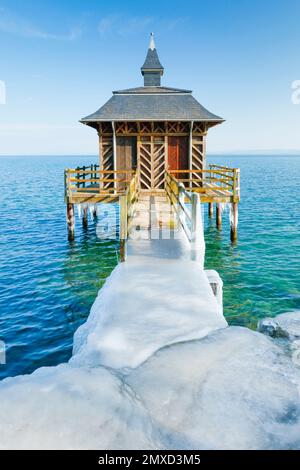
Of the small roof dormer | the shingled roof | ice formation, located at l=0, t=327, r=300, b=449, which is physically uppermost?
the small roof dormer

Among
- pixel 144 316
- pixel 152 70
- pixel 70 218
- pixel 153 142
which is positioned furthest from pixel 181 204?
pixel 152 70

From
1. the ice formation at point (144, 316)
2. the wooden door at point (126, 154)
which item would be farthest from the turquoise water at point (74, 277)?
the wooden door at point (126, 154)

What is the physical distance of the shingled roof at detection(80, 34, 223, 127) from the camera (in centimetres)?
1972

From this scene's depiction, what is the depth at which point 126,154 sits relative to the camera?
69.1 feet

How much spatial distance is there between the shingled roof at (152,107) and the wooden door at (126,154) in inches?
59.1

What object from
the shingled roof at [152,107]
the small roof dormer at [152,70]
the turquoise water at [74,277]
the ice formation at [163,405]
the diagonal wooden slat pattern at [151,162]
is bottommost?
the turquoise water at [74,277]

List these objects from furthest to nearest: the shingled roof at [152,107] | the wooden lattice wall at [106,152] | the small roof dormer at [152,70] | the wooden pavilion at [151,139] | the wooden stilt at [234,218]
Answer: the small roof dormer at [152,70] < the wooden lattice wall at [106,152] < the wooden pavilion at [151,139] < the shingled roof at [152,107] < the wooden stilt at [234,218]

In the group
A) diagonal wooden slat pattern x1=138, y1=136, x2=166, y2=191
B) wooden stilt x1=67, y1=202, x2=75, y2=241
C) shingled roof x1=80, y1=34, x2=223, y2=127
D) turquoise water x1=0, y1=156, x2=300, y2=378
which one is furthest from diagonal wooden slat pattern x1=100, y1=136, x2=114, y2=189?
turquoise water x1=0, y1=156, x2=300, y2=378

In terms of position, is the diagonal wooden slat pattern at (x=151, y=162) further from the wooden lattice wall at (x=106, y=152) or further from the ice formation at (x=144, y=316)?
the ice formation at (x=144, y=316)

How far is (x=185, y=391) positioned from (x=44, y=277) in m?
11.8

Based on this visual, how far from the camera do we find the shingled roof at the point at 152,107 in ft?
64.7

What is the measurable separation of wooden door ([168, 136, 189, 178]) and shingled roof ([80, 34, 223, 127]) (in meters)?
1.49

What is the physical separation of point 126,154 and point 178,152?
121 inches

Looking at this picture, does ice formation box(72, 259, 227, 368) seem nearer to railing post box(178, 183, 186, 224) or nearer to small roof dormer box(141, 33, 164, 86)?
railing post box(178, 183, 186, 224)
